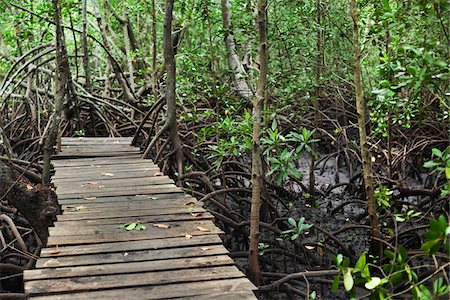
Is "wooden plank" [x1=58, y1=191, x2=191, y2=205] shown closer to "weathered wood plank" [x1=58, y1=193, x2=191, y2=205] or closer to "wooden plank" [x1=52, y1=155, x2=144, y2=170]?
"weathered wood plank" [x1=58, y1=193, x2=191, y2=205]

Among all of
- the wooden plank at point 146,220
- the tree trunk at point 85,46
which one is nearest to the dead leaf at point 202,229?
the wooden plank at point 146,220

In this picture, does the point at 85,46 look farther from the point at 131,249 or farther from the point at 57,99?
the point at 131,249

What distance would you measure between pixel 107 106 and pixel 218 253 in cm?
487

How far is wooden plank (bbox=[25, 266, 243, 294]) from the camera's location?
7.44 ft

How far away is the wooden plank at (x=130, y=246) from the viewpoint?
2.67m

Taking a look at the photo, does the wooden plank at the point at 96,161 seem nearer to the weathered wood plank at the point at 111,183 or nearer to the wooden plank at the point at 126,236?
the weathered wood plank at the point at 111,183

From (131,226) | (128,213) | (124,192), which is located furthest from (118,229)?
(124,192)

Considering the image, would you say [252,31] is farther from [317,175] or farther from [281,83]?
[317,175]

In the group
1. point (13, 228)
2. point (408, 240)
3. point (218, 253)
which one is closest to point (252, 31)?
point (408, 240)

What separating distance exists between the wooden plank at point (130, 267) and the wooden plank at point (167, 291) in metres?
0.17

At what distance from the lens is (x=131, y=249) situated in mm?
2734

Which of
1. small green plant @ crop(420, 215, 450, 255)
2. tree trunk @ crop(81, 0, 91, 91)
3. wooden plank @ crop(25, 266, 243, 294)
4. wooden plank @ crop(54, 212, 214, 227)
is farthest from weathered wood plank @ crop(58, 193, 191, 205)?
tree trunk @ crop(81, 0, 91, 91)

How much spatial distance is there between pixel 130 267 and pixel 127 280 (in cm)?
14

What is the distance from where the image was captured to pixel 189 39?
972 cm
